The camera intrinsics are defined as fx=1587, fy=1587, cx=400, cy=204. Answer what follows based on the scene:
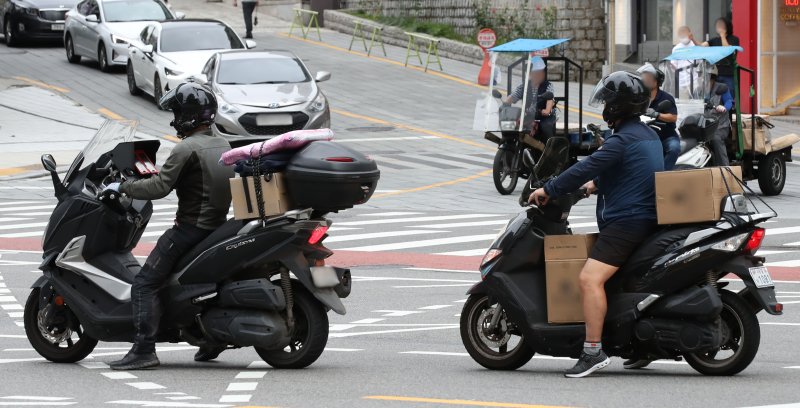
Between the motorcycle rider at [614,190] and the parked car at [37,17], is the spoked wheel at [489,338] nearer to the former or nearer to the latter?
the motorcycle rider at [614,190]

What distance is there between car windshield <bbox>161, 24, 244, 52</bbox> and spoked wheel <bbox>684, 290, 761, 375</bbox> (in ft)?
72.5

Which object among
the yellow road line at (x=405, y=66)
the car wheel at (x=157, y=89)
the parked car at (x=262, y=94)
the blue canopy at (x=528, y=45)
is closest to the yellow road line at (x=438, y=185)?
the blue canopy at (x=528, y=45)

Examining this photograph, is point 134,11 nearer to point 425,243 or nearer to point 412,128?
point 412,128

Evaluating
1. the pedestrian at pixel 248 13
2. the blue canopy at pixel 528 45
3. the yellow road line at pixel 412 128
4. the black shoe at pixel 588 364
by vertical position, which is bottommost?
the yellow road line at pixel 412 128

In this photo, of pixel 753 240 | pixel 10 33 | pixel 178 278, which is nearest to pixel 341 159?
pixel 178 278

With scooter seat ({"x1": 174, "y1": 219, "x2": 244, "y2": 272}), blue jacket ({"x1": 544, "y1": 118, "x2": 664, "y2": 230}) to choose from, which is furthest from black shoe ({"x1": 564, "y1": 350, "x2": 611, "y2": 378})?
scooter seat ({"x1": 174, "y1": 219, "x2": 244, "y2": 272})

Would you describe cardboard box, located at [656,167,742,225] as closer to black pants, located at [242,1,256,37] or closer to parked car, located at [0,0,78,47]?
parked car, located at [0,0,78,47]

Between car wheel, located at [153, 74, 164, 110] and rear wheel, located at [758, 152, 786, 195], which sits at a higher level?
car wheel, located at [153, 74, 164, 110]

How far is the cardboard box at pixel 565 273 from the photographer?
881cm

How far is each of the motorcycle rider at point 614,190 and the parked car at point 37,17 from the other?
31.5 meters

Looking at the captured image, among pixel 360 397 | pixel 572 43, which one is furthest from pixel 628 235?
pixel 572 43

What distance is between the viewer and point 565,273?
8836 millimetres

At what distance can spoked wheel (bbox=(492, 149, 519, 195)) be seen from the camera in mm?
20531

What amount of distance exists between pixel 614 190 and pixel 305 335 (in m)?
1.97
